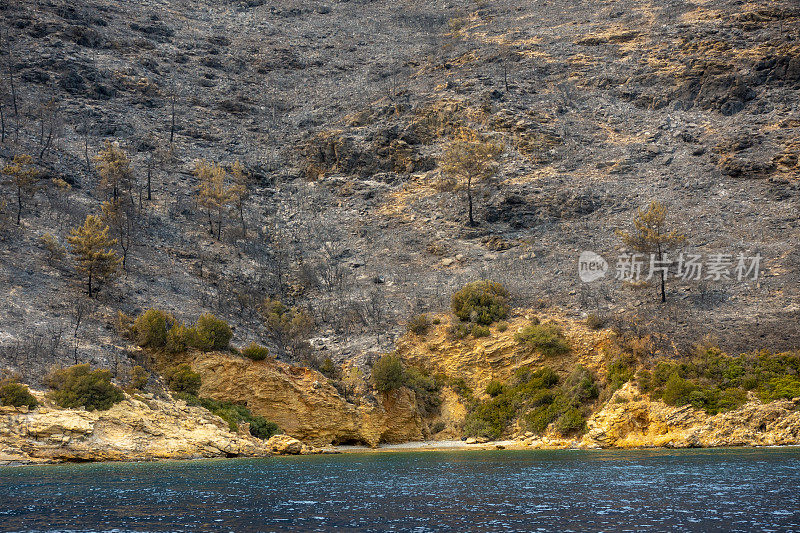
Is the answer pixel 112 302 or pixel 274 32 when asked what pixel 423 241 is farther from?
pixel 274 32

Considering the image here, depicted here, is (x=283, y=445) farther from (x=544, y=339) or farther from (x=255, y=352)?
(x=544, y=339)

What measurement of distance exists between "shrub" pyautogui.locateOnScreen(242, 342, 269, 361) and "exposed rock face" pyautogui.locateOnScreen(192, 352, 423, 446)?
46cm

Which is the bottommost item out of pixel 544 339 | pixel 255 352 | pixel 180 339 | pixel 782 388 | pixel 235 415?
pixel 235 415

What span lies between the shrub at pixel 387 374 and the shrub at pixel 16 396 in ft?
78.5

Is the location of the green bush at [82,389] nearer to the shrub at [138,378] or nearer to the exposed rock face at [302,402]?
the shrub at [138,378]

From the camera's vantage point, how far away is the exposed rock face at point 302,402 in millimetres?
48031

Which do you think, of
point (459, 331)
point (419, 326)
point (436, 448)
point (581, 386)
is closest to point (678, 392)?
point (581, 386)

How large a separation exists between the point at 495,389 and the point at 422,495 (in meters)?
29.3

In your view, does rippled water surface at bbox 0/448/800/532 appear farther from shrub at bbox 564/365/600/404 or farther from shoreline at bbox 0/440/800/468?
shrub at bbox 564/365/600/404

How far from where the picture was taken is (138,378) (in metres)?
42.8

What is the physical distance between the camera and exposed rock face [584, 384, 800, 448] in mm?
40097

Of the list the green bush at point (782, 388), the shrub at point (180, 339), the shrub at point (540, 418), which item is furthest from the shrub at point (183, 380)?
the green bush at point (782, 388)

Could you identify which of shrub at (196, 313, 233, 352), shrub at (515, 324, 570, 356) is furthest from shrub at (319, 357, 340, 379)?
shrub at (515, 324, 570, 356)

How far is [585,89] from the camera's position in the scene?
86375mm
